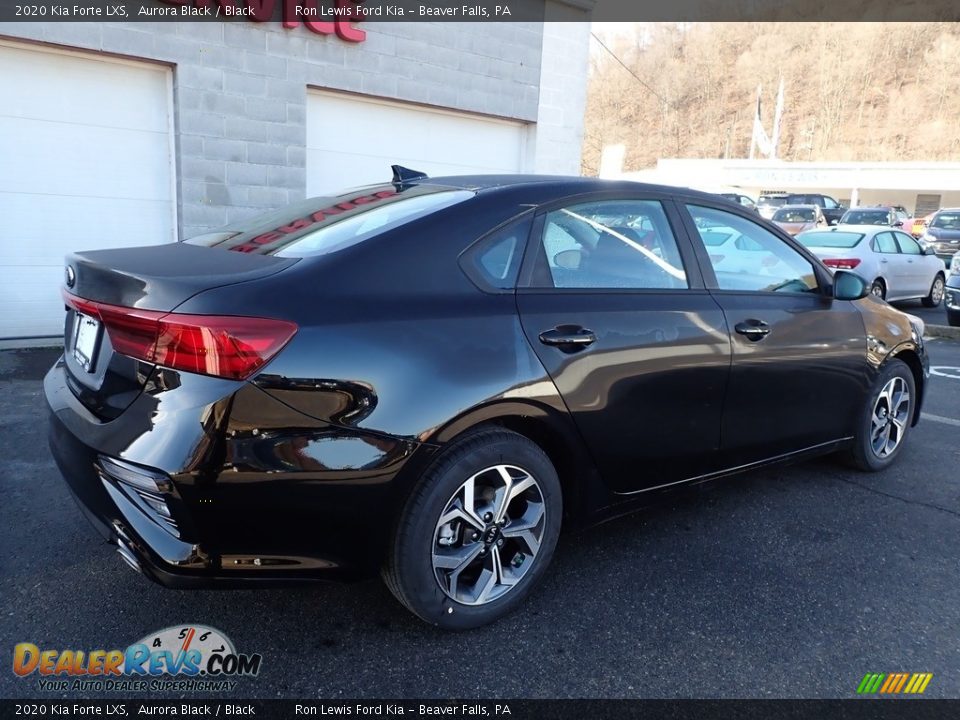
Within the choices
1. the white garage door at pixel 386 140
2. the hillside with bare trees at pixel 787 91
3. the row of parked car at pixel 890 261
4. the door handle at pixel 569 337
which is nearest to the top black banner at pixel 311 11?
the white garage door at pixel 386 140

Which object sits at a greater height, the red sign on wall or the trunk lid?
the red sign on wall

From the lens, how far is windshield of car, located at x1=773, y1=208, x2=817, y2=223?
23734 millimetres

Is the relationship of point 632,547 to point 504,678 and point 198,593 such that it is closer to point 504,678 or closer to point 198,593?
point 504,678

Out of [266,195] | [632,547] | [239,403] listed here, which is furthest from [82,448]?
[266,195]

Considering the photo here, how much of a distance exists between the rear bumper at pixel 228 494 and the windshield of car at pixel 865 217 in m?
23.1

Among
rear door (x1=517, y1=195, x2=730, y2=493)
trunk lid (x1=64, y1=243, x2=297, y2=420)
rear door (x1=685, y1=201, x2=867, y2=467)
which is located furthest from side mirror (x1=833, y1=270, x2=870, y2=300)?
trunk lid (x1=64, y1=243, x2=297, y2=420)

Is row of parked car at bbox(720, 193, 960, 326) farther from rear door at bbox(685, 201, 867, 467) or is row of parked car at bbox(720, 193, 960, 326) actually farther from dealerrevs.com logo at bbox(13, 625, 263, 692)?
dealerrevs.com logo at bbox(13, 625, 263, 692)

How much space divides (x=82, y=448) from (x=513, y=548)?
59.3 inches

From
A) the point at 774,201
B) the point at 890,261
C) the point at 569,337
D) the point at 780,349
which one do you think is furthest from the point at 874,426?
the point at 774,201

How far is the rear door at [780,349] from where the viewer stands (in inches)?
131

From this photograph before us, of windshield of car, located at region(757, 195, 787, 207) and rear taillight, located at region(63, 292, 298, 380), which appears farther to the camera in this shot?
windshield of car, located at region(757, 195, 787, 207)

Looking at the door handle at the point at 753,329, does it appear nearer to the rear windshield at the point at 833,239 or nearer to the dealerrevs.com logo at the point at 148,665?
the dealerrevs.com logo at the point at 148,665

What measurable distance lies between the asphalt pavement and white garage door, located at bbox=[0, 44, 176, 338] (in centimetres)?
404

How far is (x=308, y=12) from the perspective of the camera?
7879mm
